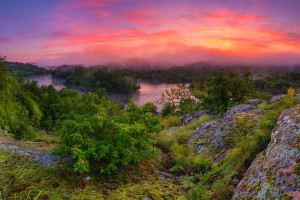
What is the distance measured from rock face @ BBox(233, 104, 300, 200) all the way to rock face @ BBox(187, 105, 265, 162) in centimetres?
197

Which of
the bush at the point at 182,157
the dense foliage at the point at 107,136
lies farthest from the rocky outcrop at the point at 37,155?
the bush at the point at 182,157

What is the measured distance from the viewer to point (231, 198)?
4.09m

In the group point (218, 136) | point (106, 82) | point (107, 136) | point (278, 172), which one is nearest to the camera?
point (278, 172)

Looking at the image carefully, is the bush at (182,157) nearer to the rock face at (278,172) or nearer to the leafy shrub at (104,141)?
the leafy shrub at (104,141)

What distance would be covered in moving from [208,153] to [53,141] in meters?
5.68

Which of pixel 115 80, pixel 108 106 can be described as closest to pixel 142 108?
pixel 108 106

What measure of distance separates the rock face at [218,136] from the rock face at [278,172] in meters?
1.97

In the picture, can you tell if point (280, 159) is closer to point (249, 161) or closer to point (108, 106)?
point (249, 161)

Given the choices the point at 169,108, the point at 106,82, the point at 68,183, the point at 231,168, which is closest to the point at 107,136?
the point at 68,183

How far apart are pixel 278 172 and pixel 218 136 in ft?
12.0

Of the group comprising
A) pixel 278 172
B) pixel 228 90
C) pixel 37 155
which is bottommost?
pixel 37 155

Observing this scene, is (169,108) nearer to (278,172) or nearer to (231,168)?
(231,168)

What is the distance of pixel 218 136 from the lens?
7238mm

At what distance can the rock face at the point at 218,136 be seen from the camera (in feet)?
21.7
